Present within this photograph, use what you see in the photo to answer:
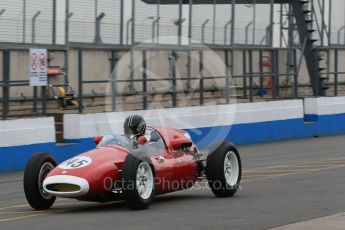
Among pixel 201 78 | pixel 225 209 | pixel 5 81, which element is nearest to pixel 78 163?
pixel 225 209

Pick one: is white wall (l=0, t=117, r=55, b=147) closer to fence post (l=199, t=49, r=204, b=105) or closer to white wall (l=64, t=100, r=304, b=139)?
white wall (l=64, t=100, r=304, b=139)

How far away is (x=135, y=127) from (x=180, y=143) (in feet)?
3.06

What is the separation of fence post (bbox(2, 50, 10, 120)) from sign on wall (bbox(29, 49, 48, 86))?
89cm

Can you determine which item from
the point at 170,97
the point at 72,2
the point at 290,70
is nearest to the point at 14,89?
the point at 72,2

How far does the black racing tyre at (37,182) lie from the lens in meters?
12.8

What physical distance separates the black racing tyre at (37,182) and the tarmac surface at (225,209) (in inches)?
5.9

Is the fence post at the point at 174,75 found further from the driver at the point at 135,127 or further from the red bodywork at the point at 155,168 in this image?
the driver at the point at 135,127

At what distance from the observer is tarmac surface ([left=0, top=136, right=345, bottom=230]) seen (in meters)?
11.4

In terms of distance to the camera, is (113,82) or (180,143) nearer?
(180,143)

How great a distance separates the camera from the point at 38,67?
70.7 ft

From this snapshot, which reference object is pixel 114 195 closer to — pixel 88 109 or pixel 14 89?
pixel 14 89

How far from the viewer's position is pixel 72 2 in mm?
25000

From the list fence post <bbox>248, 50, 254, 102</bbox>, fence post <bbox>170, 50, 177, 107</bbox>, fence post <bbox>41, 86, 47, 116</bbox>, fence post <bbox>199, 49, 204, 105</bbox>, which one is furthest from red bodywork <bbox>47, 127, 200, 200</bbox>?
fence post <bbox>248, 50, 254, 102</bbox>

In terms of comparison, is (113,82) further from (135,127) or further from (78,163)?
(78,163)
